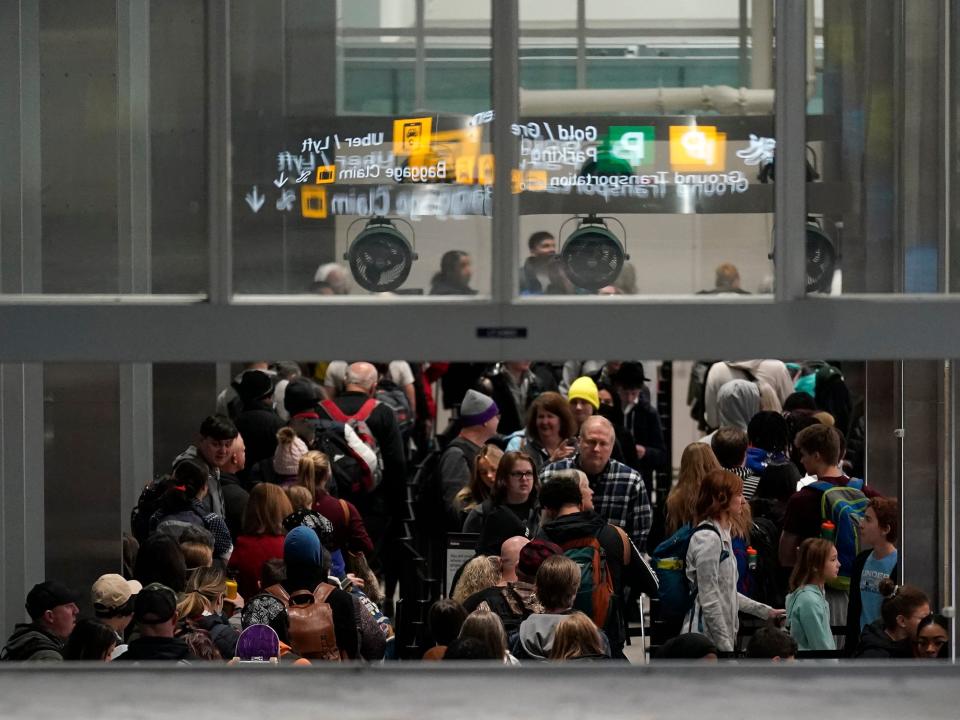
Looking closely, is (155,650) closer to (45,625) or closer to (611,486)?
(45,625)

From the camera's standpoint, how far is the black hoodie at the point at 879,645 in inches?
243

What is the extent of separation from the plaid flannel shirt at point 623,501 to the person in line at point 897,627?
148 centimetres

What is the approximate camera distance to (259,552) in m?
7.12

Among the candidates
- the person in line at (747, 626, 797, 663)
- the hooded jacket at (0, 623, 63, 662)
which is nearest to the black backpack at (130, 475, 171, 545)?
the hooded jacket at (0, 623, 63, 662)

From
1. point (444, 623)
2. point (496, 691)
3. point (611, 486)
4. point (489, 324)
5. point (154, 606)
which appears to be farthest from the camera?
point (611, 486)

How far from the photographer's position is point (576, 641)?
226 inches

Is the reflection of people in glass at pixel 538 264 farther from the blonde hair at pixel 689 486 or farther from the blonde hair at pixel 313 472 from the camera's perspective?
the blonde hair at pixel 313 472

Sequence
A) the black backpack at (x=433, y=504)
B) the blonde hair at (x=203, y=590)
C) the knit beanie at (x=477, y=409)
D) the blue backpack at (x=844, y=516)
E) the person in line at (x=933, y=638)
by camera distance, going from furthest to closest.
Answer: the knit beanie at (x=477, y=409)
the black backpack at (x=433, y=504)
the blue backpack at (x=844, y=516)
the blonde hair at (x=203, y=590)
the person in line at (x=933, y=638)

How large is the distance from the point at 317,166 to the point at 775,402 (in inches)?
243

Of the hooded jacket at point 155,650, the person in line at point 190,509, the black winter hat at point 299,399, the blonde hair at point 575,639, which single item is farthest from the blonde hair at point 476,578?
the black winter hat at point 299,399

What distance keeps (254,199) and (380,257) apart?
1.24 feet

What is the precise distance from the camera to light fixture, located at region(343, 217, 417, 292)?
4.28 metres

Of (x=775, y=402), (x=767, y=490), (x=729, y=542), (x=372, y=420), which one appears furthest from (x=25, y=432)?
(x=775, y=402)

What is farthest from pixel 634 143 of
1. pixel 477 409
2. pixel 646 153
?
pixel 477 409
